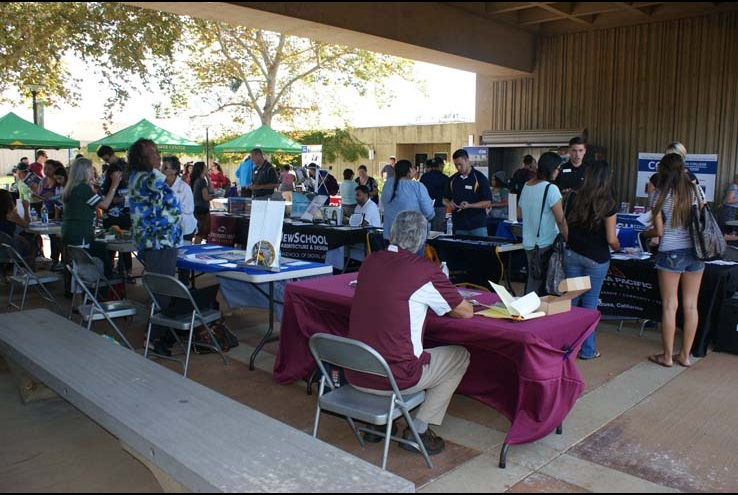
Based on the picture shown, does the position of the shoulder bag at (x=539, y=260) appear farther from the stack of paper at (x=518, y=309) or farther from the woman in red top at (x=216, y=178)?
the woman in red top at (x=216, y=178)

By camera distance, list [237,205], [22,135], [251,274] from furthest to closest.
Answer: [22,135], [237,205], [251,274]

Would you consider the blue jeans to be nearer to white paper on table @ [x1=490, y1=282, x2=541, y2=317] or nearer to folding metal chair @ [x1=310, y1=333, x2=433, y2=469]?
white paper on table @ [x1=490, y1=282, x2=541, y2=317]

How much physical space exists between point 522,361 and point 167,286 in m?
2.34

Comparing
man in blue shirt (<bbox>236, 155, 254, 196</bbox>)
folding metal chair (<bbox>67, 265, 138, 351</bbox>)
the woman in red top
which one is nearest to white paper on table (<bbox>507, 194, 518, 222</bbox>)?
folding metal chair (<bbox>67, 265, 138, 351</bbox>)

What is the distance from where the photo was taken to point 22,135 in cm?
1081

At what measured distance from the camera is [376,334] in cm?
282

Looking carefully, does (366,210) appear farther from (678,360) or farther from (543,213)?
(678,360)

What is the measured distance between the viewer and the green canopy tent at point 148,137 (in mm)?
12745

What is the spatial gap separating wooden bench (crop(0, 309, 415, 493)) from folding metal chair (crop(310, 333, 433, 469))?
1.14 feet

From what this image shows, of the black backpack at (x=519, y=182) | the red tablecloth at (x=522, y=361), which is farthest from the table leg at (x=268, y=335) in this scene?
the black backpack at (x=519, y=182)

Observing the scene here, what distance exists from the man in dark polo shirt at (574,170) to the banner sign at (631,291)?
2.58 feet

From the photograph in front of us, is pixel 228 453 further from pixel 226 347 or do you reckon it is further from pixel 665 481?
pixel 226 347

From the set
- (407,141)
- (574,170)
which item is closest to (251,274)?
(574,170)

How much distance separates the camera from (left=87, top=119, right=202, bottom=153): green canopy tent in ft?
41.8
